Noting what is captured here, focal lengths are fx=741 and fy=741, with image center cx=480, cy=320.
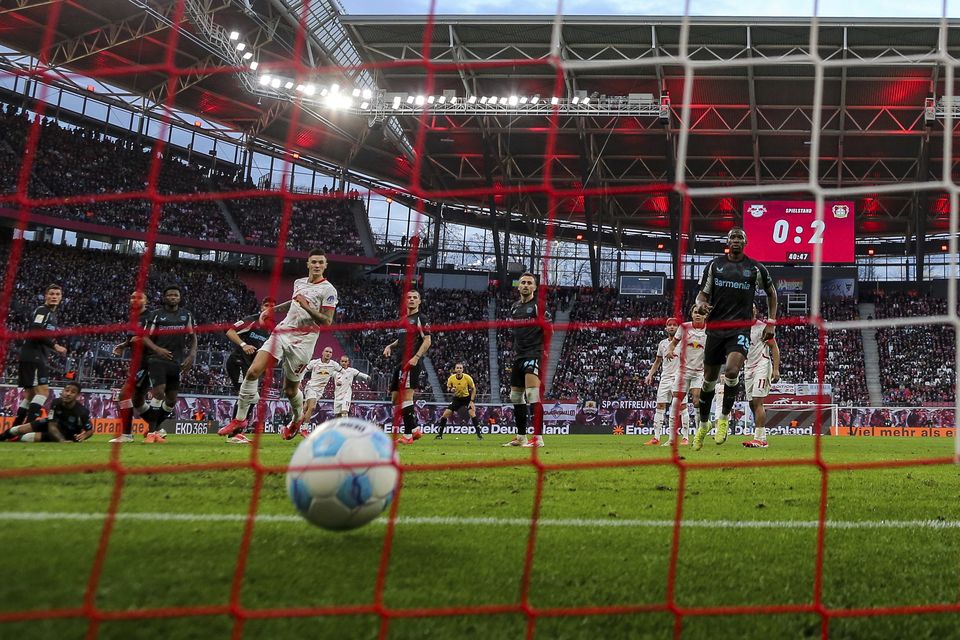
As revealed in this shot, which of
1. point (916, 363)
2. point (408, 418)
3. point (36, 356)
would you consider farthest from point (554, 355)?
point (36, 356)

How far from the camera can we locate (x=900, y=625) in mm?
2381

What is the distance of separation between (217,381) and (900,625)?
21727 millimetres

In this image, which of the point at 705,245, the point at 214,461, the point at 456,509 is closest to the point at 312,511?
the point at 456,509

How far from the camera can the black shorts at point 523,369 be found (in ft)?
30.0

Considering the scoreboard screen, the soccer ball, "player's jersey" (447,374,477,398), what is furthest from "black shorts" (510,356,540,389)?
the scoreboard screen

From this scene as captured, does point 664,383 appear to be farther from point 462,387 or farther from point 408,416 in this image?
point 408,416

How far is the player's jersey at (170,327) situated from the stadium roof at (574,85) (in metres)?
11.0

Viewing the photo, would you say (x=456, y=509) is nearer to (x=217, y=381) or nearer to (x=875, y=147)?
(x=217, y=381)

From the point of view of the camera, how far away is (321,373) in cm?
1309

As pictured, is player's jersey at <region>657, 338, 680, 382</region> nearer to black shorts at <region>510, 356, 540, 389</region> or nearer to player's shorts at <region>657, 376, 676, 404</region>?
player's shorts at <region>657, 376, 676, 404</region>

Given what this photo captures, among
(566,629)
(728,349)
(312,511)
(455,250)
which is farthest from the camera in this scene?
(455,250)

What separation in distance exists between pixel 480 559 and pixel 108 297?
85.5ft

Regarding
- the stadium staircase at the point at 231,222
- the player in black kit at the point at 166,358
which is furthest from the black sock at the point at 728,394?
the stadium staircase at the point at 231,222

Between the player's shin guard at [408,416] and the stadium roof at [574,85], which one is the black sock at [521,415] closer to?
the player's shin guard at [408,416]
